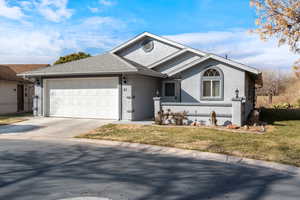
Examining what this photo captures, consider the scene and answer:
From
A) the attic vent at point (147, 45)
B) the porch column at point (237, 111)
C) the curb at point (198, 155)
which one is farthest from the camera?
the attic vent at point (147, 45)

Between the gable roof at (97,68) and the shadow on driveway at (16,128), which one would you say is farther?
the gable roof at (97,68)

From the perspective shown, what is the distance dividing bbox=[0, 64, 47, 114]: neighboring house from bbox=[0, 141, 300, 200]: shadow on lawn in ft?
48.4

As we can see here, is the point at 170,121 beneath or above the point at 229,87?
beneath

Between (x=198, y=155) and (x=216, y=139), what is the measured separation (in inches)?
91.2

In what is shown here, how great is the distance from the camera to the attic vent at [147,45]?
64.3 ft

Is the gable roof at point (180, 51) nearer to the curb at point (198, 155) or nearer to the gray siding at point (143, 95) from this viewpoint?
the gray siding at point (143, 95)

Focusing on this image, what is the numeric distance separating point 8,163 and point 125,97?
880cm

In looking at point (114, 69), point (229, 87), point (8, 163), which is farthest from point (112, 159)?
point (229, 87)

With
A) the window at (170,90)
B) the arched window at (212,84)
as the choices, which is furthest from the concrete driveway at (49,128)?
the arched window at (212,84)

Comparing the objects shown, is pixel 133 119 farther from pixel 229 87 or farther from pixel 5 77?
pixel 5 77

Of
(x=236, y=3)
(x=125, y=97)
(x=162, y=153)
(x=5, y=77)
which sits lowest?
(x=162, y=153)

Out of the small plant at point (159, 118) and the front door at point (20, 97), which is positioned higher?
the front door at point (20, 97)

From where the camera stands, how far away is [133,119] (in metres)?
15.2

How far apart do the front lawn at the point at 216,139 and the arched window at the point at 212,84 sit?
3.97m
